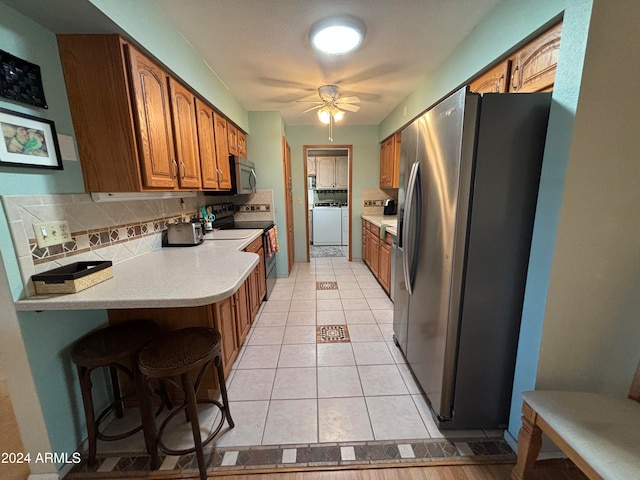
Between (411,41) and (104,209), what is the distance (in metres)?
2.31

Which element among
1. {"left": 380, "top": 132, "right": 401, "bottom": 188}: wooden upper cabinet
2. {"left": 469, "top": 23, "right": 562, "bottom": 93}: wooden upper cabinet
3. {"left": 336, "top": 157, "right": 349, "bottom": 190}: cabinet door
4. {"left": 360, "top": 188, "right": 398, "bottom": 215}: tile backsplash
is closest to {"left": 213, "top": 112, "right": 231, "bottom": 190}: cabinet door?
{"left": 380, "top": 132, "right": 401, "bottom": 188}: wooden upper cabinet

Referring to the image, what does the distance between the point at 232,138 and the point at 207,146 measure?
0.78m

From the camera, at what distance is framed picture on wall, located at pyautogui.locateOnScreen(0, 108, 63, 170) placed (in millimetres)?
991

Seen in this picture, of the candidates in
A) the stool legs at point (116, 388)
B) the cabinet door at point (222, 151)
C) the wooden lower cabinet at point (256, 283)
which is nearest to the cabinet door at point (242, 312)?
the wooden lower cabinet at point (256, 283)

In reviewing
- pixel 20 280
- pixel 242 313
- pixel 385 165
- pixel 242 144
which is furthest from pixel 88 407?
pixel 385 165

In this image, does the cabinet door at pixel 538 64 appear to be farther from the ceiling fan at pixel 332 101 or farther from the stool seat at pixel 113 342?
the stool seat at pixel 113 342

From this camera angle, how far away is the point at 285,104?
3170 mm

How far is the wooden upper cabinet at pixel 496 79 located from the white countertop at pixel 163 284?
1.82 metres

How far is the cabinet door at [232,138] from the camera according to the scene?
2816 millimetres

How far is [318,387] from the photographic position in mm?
1708

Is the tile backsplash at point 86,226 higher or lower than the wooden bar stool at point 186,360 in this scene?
higher

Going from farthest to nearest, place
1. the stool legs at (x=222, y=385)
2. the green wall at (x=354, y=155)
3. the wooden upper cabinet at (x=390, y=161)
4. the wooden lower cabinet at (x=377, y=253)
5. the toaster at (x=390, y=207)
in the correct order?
the green wall at (x=354, y=155), the toaster at (x=390, y=207), the wooden upper cabinet at (x=390, y=161), the wooden lower cabinet at (x=377, y=253), the stool legs at (x=222, y=385)

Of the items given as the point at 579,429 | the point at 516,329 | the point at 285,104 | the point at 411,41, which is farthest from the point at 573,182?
the point at 285,104

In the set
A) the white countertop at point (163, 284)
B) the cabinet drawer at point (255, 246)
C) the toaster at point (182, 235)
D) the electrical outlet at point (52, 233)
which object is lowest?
the cabinet drawer at point (255, 246)
